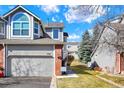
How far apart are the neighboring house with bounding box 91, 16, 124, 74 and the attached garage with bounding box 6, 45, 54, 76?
5.81 m

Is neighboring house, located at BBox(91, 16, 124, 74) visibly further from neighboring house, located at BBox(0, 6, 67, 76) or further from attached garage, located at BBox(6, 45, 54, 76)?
attached garage, located at BBox(6, 45, 54, 76)

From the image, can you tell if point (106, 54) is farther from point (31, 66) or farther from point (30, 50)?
point (30, 50)

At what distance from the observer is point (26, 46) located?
2395 cm

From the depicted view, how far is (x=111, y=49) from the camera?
28.9 meters

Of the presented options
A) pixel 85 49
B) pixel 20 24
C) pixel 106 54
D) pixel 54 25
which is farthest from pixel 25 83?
pixel 85 49

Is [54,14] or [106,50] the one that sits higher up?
[54,14]

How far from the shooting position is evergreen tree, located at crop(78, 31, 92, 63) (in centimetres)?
4517

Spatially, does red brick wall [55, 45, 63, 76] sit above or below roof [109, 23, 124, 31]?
below

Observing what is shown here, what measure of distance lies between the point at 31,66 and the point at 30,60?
552 millimetres

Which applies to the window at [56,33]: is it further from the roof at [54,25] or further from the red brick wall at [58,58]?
the red brick wall at [58,58]

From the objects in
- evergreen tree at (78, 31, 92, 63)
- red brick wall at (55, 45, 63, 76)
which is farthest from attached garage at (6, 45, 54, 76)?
evergreen tree at (78, 31, 92, 63)

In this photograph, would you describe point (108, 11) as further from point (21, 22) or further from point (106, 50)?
point (106, 50)
